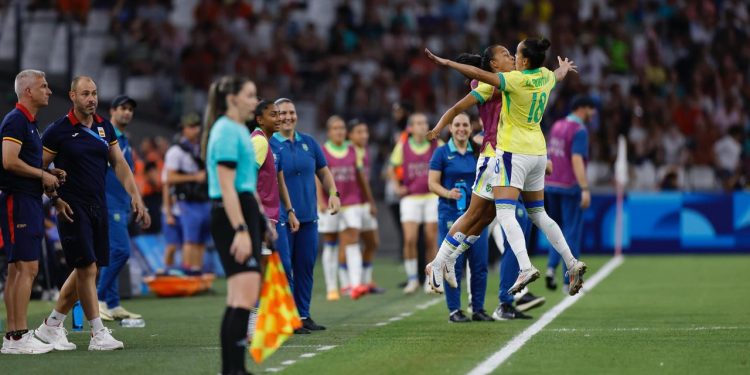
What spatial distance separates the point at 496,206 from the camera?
12.4m

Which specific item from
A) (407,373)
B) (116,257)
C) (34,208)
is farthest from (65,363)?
(116,257)

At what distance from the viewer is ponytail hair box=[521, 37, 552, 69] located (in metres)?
12.2

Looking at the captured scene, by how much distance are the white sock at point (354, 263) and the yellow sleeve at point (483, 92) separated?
20.2ft

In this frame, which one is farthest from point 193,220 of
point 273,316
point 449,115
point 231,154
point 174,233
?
point 231,154

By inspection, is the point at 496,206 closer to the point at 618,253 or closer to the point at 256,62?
the point at 618,253

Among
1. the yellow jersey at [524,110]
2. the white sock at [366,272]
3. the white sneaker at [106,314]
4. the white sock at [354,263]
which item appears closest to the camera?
the yellow jersey at [524,110]

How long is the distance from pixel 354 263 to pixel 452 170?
14.1 ft

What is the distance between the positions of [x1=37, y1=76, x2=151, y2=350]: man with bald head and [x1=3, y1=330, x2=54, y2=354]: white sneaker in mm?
258

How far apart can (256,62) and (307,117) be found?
1.57 meters

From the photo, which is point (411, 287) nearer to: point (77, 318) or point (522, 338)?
point (77, 318)

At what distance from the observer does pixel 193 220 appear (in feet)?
63.7

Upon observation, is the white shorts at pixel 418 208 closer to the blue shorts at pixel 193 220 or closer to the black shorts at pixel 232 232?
the blue shorts at pixel 193 220

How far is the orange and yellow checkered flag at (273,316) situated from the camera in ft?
29.9

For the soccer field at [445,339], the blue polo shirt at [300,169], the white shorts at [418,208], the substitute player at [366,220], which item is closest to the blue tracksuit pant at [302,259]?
the blue polo shirt at [300,169]
